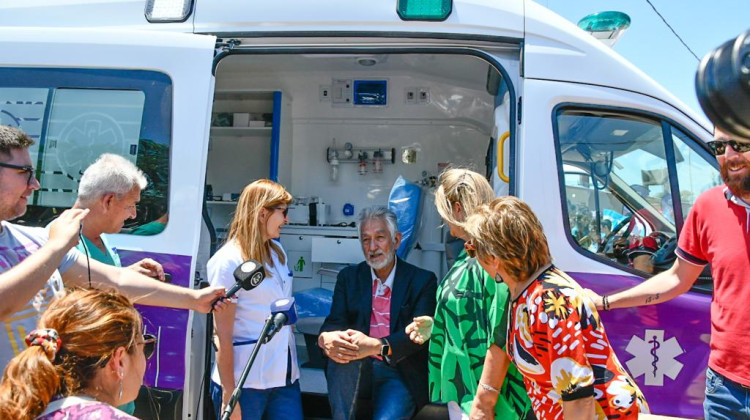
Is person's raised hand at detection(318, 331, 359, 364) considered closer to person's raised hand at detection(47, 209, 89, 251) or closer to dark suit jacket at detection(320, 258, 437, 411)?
dark suit jacket at detection(320, 258, 437, 411)

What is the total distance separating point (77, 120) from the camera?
103 inches

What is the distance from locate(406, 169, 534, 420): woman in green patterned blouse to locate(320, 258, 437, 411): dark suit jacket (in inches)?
9.6

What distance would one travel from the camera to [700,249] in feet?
7.15

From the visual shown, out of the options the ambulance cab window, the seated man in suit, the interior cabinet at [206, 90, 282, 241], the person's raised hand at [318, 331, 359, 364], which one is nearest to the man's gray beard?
the seated man in suit

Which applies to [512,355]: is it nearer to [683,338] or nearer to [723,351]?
[723,351]

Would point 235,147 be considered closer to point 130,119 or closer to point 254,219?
point 130,119

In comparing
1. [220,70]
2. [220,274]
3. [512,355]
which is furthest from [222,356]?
[220,70]

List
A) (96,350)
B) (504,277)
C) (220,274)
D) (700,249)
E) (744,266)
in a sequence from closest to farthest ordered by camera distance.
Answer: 1. (96,350)
2. (504,277)
3. (744,266)
4. (700,249)
5. (220,274)

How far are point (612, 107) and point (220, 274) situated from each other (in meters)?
2.03

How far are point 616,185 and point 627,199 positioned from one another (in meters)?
0.09

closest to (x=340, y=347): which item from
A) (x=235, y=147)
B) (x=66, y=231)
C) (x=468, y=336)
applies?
(x=468, y=336)

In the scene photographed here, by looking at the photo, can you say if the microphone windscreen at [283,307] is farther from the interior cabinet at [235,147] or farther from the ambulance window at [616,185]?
the interior cabinet at [235,147]

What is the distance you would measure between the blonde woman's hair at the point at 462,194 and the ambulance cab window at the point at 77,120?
4.53 ft

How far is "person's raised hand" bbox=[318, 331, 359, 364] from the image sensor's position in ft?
8.10
